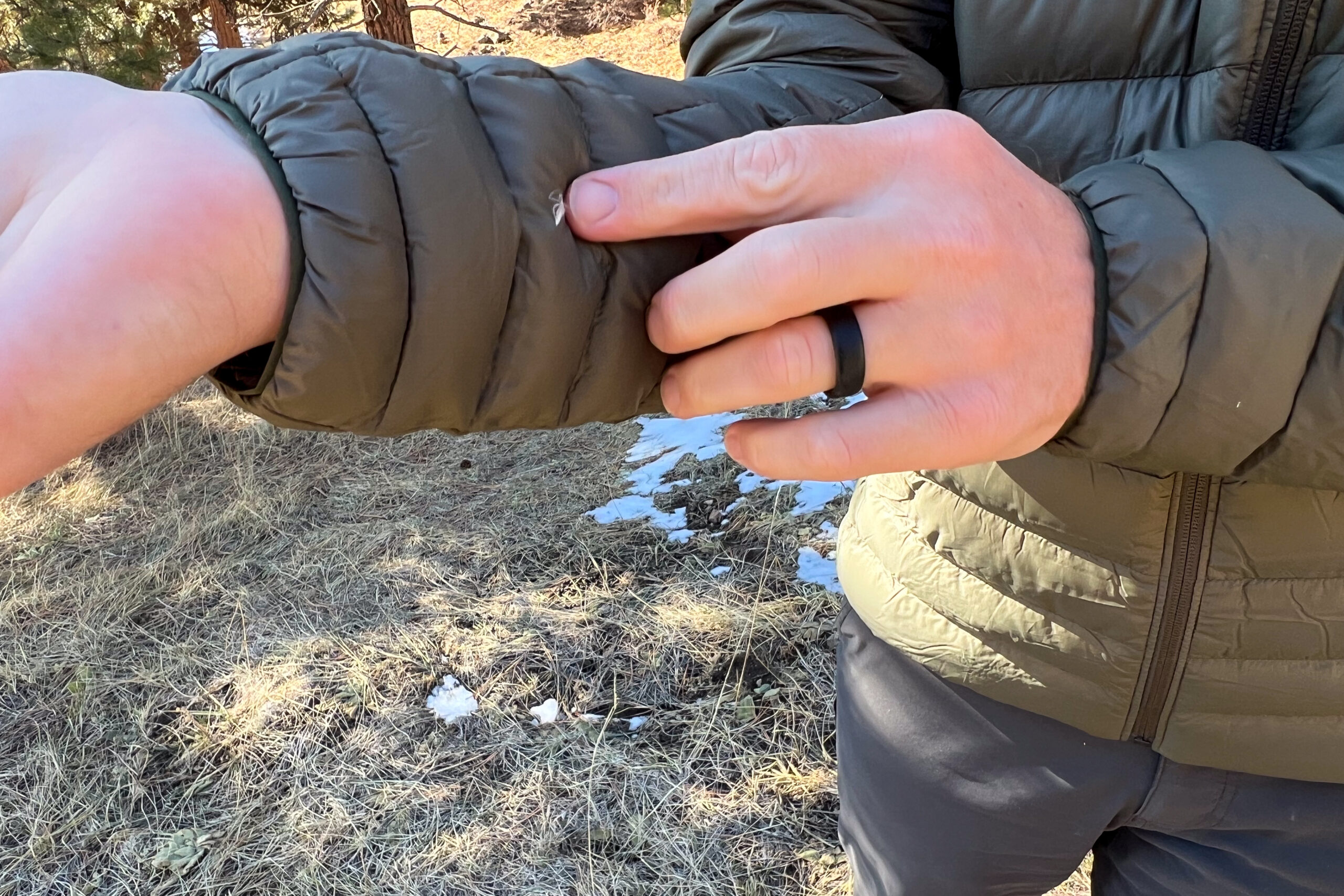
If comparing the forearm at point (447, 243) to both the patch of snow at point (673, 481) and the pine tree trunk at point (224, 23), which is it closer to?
the patch of snow at point (673, 481)

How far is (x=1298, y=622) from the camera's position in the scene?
93cm

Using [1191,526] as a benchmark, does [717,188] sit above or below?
above

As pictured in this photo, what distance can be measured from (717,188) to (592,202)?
0.11 meters

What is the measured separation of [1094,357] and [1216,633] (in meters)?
0.47

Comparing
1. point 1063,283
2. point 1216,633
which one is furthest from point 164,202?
point 1216,633

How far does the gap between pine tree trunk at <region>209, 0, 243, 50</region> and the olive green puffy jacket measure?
5.80 metres

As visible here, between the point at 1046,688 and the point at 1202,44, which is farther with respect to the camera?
the point at 1046,688

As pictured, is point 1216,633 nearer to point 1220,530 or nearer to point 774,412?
point 1220,530

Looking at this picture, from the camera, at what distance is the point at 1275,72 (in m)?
0.86

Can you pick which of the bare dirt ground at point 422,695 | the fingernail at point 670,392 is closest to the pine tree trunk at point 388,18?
the bare dirt ground at point 422,695

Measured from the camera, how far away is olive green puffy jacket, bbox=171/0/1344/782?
679 millimetres

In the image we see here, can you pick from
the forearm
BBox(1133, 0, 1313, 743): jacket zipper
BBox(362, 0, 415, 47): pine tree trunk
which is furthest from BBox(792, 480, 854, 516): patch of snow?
BBox(362, 0, 415, 47): pine tree trunk

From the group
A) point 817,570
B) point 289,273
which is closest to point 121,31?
point 817,570

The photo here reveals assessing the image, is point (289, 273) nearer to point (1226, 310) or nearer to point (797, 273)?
point (797, 273)
